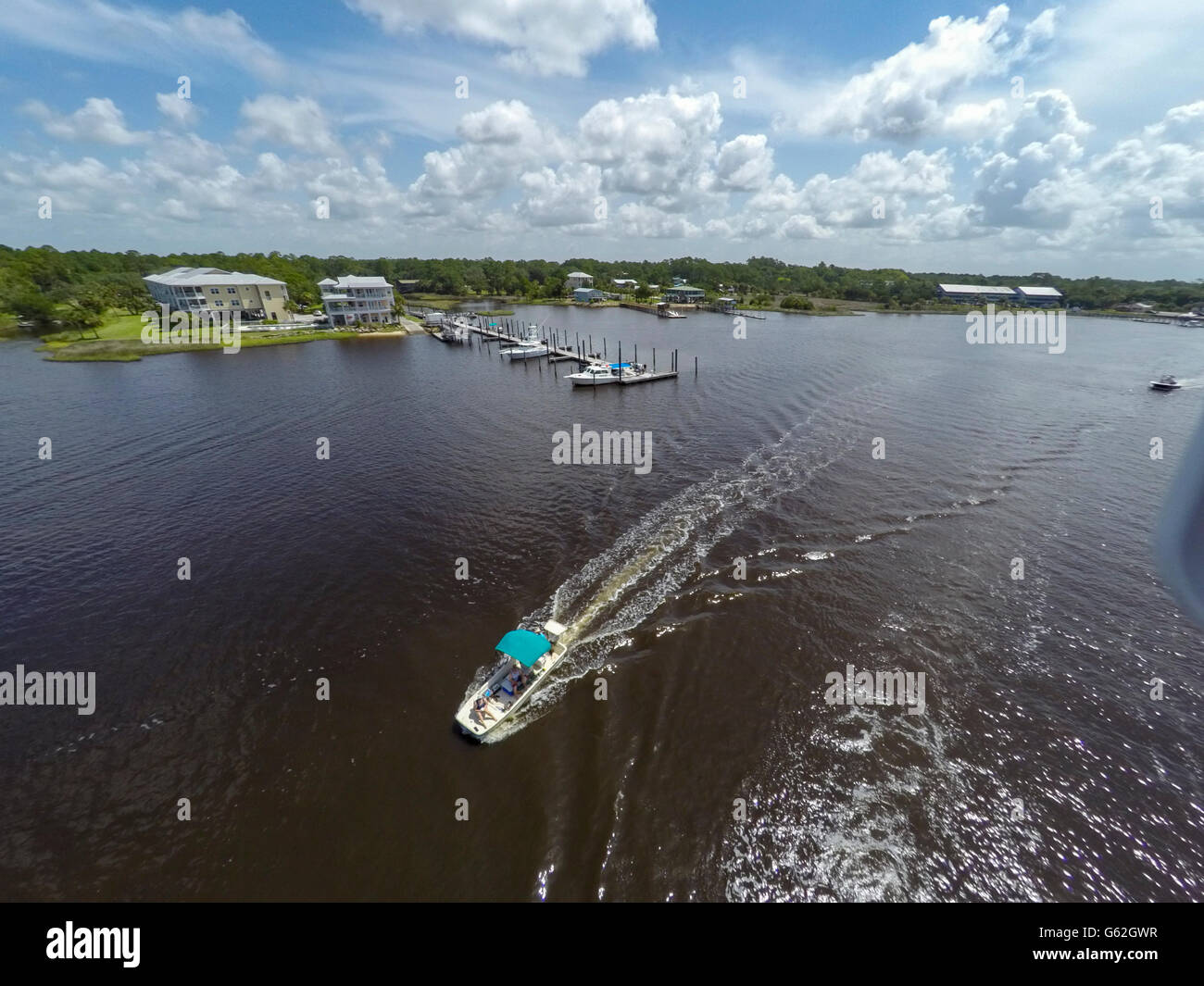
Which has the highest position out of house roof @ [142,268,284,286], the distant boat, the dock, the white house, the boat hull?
house roof @ [142,268,284,286]

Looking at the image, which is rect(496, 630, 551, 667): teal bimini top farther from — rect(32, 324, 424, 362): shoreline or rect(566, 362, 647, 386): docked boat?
rect(32, 324, 424, 362): shoreline

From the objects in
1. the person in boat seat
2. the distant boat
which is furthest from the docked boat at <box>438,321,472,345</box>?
the distant boat

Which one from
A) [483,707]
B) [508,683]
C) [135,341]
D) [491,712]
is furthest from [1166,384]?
[135,341]

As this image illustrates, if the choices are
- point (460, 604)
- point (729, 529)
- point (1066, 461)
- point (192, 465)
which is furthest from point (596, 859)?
point (1066, 461)

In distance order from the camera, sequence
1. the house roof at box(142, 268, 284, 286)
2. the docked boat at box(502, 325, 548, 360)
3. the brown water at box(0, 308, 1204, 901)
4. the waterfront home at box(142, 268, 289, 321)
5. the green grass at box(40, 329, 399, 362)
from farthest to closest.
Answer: the waterfront home at box(142, 268, 289, 321)
the house roof at box(142, 268, 284, 286)
the docked boat at box(502, 325, 548, 360)
the green grass at box(40, 329, 399, 362)
the brown water at box(0, 308, 1204, 901)

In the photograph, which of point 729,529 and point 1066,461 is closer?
point 729,529

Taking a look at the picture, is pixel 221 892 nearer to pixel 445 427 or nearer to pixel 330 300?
pixel 445 427

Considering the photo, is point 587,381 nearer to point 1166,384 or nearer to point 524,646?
point 524,646

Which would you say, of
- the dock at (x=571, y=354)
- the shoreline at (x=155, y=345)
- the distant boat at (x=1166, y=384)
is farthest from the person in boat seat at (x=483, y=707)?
the distant boat at (x=1166, y=384)
